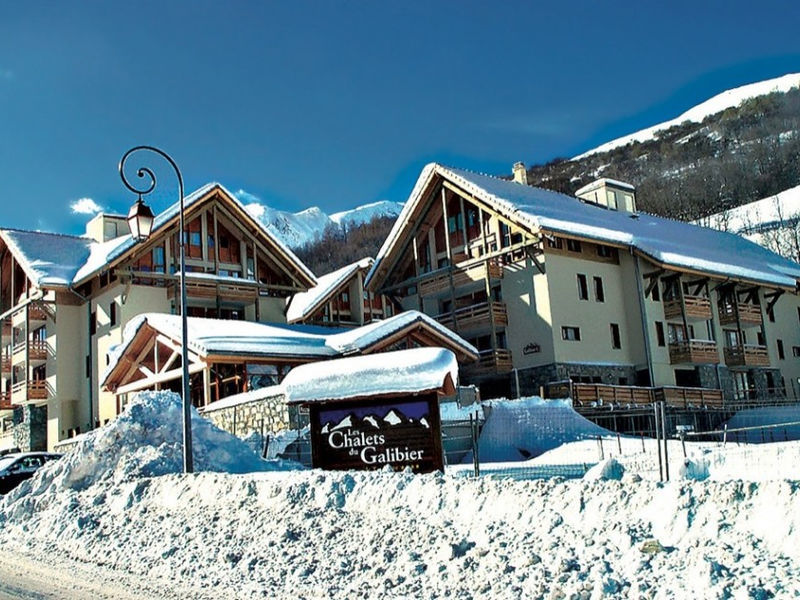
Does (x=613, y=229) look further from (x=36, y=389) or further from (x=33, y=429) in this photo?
(x=33, y=429)

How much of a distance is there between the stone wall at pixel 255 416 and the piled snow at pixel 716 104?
15521 centimetres

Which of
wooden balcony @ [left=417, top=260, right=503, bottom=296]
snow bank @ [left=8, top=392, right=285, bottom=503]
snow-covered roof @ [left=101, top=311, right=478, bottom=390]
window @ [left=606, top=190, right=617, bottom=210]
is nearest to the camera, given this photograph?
snow bank @ [left=8, top=392, right=285, bottom=503]

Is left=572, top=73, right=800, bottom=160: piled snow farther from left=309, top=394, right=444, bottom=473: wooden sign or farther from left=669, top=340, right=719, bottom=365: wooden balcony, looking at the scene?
left=309, top=394, right=444, bottom=473: wooden sign

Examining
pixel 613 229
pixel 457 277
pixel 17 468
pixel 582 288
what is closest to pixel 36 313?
pixel 457 277

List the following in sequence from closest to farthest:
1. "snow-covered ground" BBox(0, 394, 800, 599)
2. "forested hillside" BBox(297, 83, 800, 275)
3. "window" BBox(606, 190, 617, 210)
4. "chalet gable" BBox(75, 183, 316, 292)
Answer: "snow-covered ground" BBox(0, 394, 800, 599), "chalet gable" BBox(75, 183, 316, 292), "window" BBox(606, 190, 617, 210), "forested hillside" BBox(297, 83, 800, 275)

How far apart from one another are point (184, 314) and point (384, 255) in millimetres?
27553

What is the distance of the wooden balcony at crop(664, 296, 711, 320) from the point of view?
130 ft

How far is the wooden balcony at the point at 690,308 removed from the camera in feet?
130

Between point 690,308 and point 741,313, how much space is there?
5216 millimetres

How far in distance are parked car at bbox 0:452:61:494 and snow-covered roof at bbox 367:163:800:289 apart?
813 inches

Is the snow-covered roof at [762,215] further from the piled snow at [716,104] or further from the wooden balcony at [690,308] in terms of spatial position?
the piled snow at [716,104]

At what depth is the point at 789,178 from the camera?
12131 centimetres

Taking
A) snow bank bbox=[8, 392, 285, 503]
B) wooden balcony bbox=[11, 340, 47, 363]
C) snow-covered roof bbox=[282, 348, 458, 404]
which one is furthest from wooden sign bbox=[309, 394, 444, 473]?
Answer: wooden balcony bbox=[11, 340, 47, 363]

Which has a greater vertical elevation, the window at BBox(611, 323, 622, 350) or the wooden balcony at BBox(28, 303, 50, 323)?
the wooden balcony at BBox(28, 303, 50, 323)
